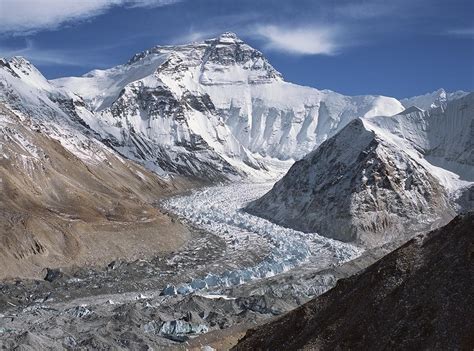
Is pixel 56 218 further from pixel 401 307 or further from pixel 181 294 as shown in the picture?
pixel 401 307

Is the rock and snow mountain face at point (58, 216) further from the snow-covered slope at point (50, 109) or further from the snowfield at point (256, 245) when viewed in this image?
the snow-covered slope at point (50, 109)

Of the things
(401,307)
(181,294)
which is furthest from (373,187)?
(401,307)

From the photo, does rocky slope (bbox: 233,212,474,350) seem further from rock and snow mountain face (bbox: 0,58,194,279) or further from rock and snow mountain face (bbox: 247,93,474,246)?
rock and snow mountain face (bbox: 247,93,474,246)

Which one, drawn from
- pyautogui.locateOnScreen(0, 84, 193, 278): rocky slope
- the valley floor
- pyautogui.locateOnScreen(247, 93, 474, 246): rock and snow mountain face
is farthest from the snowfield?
pyautogui.locateOnScreen(0, 84, 193, 278): rocky slope

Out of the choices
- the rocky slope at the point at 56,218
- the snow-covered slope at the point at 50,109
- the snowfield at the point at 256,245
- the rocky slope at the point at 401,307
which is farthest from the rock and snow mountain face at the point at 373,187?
the snow-covered slope at the point at 50,109

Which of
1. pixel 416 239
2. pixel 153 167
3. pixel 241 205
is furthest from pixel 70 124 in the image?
pixel 416 239

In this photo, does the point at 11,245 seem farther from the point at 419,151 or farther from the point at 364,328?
the point at 419,151
